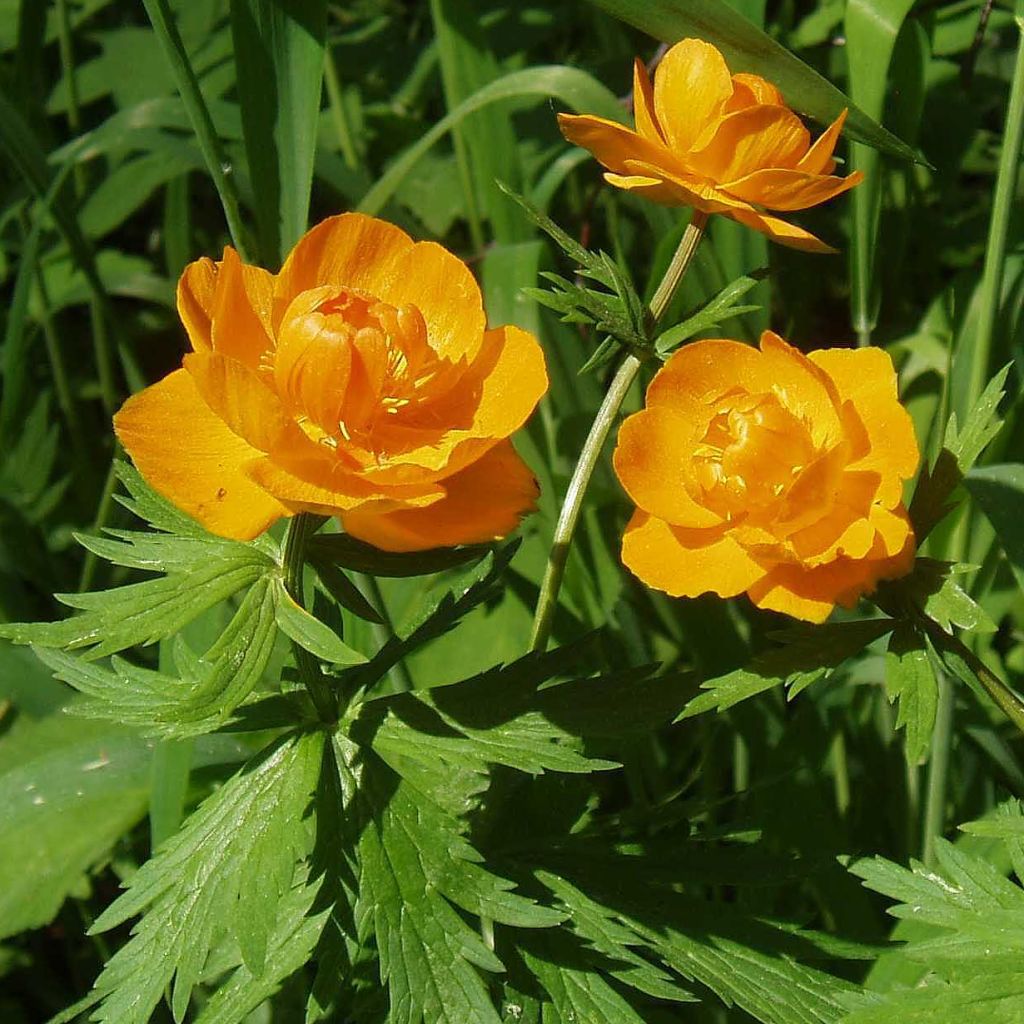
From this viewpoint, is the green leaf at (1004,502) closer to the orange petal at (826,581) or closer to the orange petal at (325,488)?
the orange petal at (826,581)

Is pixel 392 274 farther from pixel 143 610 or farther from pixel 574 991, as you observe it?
pixel 574 991

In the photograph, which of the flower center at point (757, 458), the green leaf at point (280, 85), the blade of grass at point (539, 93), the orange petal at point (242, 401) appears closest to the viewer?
the orange petal at point (242, 401)

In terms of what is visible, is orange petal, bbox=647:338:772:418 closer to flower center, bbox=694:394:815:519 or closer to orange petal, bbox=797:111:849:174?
flower center, bbox=694:394:815:519

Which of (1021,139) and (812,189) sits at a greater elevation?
(812,189)

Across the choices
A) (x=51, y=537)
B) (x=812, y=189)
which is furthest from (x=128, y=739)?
(x=812, y=189)

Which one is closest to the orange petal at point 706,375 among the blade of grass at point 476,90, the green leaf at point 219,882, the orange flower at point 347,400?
the orange flower at point 347,400

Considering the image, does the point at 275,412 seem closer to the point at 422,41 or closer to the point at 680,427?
the point at 680,427

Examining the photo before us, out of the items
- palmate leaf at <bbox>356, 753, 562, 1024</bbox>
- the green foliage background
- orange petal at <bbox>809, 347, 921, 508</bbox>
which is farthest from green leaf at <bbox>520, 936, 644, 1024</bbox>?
orange petal at <bbox>809, 347, 921, 508</bbox>
